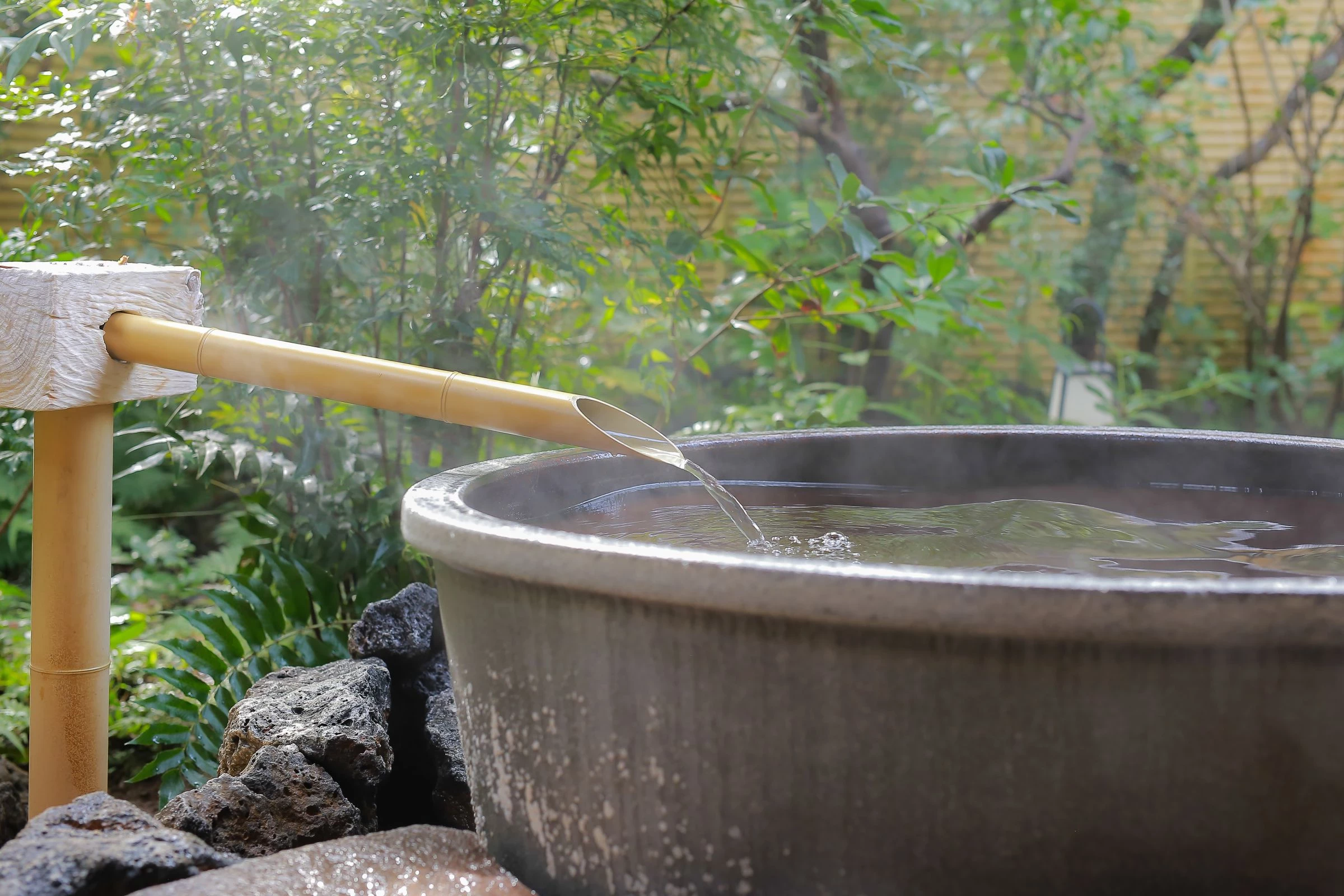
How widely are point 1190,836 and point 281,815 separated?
109cm

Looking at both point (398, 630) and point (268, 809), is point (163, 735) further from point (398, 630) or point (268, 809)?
point (268, 809)

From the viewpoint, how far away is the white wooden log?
1.38 metres

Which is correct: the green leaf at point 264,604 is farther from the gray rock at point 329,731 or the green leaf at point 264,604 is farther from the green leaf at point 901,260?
the green leaf at point 901,260

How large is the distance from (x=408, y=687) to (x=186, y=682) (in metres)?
0.56

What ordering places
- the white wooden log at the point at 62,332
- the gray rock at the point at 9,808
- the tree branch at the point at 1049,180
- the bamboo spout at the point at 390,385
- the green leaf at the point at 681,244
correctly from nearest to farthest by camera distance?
the bamboo spout at the point at 390,385, the white wooden log at the point at 62,332, the gray rock at the point at 9,808, the green leaf at the point at 681,244, the tree branch at the point at 1049,180

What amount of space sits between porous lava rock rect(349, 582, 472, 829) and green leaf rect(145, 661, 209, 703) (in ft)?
1.60

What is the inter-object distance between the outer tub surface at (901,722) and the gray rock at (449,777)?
0.50 metres

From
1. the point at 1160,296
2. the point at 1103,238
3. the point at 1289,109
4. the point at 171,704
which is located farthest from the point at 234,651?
the point at 1160,296

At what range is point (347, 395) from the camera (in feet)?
4.34

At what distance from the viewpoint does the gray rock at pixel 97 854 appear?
1020 mm

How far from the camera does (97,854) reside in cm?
105

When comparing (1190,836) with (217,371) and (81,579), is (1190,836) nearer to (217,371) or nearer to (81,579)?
(217,371)

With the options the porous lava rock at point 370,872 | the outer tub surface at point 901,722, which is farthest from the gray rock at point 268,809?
the outer tub surface at point 901,722

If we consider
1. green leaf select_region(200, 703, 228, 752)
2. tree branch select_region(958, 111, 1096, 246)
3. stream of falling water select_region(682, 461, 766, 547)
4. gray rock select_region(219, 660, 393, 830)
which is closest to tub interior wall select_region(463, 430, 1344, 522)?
stream of falling water select_region(682, 461, 766, 547)
